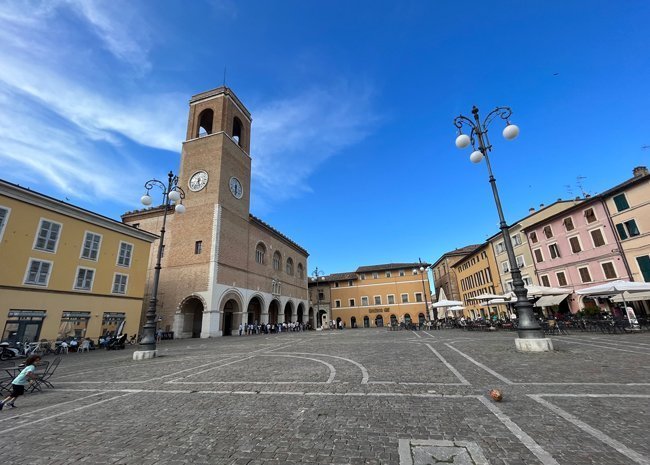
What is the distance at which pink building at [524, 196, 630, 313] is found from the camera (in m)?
23.8

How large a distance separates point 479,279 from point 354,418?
150 feet

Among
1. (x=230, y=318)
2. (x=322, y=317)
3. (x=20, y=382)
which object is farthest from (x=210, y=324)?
(x=322, y=317)

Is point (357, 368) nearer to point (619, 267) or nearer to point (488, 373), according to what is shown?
point (488, 373)

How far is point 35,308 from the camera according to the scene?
18.2 metres

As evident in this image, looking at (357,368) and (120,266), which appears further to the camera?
(120,266)

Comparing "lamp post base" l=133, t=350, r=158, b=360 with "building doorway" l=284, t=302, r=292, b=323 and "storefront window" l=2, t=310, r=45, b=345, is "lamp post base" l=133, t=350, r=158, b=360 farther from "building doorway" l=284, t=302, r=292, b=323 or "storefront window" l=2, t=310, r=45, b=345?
"building doorway" l=284, t=302, r=292, b=323

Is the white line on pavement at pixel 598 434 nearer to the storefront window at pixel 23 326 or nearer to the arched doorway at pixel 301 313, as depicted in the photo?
the storefront window at pixel 23 326

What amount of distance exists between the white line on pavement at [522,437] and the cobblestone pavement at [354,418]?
0.02 metres

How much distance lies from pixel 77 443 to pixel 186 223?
1294 inches

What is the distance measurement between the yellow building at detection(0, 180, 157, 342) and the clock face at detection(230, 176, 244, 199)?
13.6 m

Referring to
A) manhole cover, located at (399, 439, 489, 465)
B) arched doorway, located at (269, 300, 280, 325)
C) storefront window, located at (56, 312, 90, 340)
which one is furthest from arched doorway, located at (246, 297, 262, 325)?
manhole cover, located at (399, 439, 489, 465)

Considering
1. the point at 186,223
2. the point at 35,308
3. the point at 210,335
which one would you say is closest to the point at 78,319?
the point at 35,308

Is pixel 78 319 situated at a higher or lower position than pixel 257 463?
higher

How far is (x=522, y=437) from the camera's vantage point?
3420 mm
